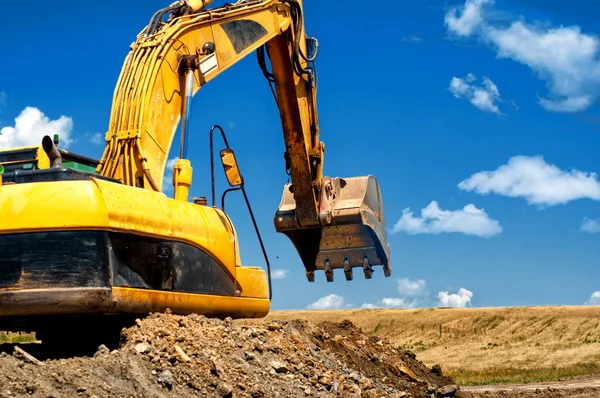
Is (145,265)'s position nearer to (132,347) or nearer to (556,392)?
(132,347)

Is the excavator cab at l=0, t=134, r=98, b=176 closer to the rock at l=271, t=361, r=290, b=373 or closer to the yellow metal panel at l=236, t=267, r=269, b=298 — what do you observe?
the yellow metal panel at l=236, t=267, r=269, b=298

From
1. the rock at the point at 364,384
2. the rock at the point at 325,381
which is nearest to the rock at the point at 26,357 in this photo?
the rock at the point at 325,381

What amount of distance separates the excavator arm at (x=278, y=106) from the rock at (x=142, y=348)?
1.86 m

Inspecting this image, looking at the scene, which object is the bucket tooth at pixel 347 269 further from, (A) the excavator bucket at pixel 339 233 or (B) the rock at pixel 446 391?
(B) the rock at pixel 446 391

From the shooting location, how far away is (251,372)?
748cm

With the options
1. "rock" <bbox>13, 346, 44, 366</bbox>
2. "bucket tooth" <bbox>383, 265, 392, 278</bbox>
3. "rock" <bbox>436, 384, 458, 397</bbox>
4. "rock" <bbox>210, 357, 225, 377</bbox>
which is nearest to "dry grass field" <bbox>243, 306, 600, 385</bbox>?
"bucket tooth" <bbox>383, 265, 392, 278</bbox>

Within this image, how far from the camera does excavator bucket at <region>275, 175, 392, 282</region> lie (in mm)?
13578

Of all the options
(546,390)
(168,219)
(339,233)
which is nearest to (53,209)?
(168,219)

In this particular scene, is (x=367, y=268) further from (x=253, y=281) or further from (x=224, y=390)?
(x=224, y=390)

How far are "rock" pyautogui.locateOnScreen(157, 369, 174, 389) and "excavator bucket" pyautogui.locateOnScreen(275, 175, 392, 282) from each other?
22.8 ft

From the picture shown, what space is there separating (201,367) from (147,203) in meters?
1.51

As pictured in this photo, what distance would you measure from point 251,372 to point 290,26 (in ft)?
19.0

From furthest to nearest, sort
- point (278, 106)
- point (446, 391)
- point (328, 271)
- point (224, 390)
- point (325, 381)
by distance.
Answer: point (328, 271) < point (278, 106) < point (446, 391) < point (325, 381) < point (224, 390)

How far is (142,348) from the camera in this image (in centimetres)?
684
